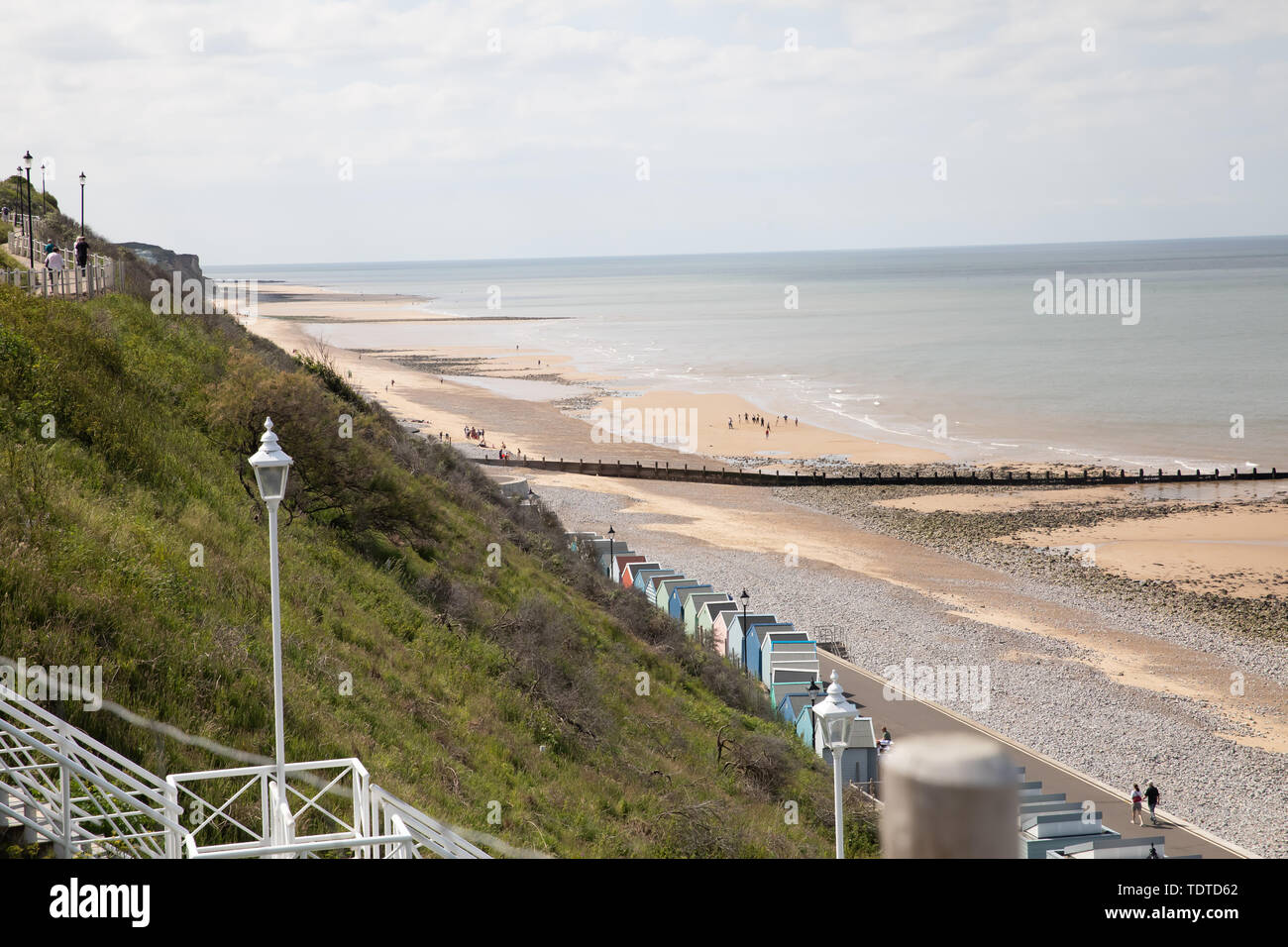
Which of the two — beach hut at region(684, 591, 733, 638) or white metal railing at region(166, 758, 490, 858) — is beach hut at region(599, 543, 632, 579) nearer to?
beach hut at region(684, 591, 733, 638)

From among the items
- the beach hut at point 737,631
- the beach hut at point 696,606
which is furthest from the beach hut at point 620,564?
the beach hut at point 737,631

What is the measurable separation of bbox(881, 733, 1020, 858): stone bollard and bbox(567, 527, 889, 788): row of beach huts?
17170 mm

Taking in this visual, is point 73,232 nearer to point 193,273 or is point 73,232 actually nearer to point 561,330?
point 193,273

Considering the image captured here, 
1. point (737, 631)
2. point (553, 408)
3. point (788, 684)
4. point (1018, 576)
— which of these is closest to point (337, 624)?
point (788, 684)

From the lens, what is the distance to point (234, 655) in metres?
11.4

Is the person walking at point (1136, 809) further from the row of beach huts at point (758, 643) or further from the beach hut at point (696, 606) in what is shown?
the beach hut at point (696, 606)

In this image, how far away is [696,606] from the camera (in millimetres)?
26812

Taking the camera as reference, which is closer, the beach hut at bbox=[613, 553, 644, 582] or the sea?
the beach hut at bbox=[613, 553, 644, 582]

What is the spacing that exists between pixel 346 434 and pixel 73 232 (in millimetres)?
25710

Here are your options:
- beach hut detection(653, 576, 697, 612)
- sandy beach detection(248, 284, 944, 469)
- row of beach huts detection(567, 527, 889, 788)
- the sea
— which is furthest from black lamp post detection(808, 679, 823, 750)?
the sea

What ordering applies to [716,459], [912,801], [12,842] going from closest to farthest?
[912,801]
[12,842]
[716,459]

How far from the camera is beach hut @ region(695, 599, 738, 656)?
994 inches

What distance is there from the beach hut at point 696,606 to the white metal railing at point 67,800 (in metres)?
19.1
